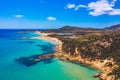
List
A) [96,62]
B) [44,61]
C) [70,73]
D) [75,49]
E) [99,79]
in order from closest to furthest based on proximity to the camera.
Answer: [99,79] < [70,73] < [96,62] < [44,61] < [75,49]

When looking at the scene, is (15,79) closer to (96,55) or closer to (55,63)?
(55,63)

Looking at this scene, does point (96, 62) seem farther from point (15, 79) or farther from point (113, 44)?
point (15, 79)

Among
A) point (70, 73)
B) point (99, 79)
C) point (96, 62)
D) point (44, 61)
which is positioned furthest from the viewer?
point (44, 61)

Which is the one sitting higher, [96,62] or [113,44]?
[113,44]

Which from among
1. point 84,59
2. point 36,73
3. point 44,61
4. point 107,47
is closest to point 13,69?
point 36,73

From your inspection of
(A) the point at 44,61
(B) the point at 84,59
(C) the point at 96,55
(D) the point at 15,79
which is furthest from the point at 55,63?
(D) the point at 15,79

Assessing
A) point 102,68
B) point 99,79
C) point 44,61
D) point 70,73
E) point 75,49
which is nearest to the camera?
point 99,79

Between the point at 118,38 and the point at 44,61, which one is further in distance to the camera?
the point at 118,38

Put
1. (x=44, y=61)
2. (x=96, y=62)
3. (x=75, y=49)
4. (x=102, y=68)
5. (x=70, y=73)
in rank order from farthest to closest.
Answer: (x=75, y=49) < (x=44, y=61) < (x=96, y=62) < (x=102, y=68) < (x=70, y=73)

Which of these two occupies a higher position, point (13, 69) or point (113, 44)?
point (113, 44)
